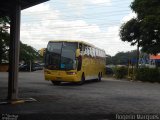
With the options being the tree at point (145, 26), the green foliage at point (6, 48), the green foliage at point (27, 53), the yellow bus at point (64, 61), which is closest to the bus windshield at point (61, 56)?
the yellow bus at point (64, 61)

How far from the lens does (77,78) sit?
105 ft

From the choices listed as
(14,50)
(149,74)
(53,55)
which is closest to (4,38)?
(149,74)

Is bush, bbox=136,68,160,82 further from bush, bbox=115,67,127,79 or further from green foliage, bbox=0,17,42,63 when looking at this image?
green foliage, bbox=0,17,42,63

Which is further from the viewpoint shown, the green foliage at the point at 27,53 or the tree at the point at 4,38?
the green foliage at the point at 27,53

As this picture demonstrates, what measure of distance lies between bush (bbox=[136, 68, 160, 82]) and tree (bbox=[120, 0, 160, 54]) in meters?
1.70

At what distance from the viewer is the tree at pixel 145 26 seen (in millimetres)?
42031

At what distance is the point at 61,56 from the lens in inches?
1243

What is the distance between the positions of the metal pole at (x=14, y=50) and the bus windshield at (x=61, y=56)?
1290cm

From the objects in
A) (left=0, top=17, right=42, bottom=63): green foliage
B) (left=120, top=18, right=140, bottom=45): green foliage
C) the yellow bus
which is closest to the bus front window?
the yellow bus

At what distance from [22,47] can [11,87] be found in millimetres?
55647

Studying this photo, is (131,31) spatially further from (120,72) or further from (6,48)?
(6,48)

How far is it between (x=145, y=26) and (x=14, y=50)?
84.2 ft

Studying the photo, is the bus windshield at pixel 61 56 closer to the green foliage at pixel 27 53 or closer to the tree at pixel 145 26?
the tree at pixel 145 26

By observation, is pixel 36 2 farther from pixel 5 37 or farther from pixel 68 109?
pixel 5 37
